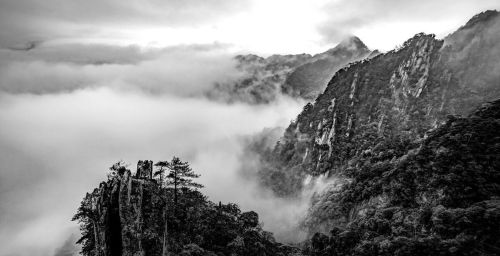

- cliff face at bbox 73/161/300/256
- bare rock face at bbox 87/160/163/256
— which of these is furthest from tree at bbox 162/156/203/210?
bare rock face at bbox 87/160/163/256

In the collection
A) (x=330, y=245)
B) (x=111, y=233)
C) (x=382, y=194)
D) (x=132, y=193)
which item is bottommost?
(x=111, y=233)

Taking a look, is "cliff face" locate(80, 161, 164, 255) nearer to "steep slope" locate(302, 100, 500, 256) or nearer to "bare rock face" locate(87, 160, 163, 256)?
"bare rock face" locate(87, 160, 163, 256)

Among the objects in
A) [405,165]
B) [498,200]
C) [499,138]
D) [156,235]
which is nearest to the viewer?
[156,235]

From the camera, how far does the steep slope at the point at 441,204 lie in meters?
130

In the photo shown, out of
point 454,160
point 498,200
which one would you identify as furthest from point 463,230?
point 454,160

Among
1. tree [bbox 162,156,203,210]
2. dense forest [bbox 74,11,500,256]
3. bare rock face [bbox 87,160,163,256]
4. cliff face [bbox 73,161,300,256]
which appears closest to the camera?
bare rock face [bbox 87,160,163,256]

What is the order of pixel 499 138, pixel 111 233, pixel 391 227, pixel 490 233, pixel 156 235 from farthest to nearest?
pixel 499 138
pixel 391 227
pixel 490 233
pixel 156 235
pixel 111 233

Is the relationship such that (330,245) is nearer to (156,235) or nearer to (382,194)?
(382,194)

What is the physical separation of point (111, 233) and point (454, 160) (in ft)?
499

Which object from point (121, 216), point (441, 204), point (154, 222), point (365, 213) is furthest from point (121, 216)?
point (365, 213)

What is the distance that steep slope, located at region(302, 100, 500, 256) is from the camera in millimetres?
129762

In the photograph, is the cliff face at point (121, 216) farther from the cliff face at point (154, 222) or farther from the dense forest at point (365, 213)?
the dense forest at point (365, 213)

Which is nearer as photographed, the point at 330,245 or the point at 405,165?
the point at 330,245

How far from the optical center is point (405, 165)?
197 metres
